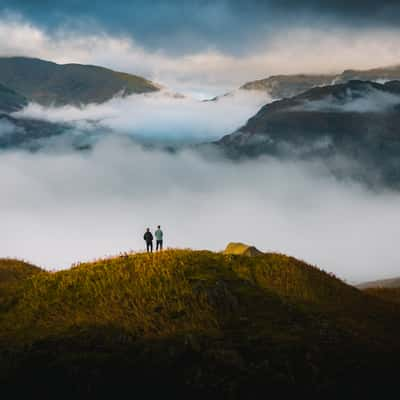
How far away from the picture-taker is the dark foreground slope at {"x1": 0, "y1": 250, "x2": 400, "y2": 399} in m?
23.1

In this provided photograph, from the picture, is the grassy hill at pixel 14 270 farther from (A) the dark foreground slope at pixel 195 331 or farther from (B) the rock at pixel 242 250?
(B) the rock at pixel 242 250

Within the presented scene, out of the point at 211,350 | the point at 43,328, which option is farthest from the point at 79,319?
the point at 211,350

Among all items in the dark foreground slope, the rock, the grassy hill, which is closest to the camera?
the dark foreground slope

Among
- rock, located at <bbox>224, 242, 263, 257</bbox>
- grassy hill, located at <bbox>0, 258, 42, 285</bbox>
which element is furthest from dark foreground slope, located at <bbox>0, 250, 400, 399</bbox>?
rock, located at <bbox>224, 242, 263, 257</bbox>

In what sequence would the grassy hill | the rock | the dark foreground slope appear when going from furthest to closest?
1. the rock
2. the grassy hill
3. the dark foreground slope

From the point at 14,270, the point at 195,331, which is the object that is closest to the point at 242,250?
the point at 14,270

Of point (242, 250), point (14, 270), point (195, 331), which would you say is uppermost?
point (242, 250)

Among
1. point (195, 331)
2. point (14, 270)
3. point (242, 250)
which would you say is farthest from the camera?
point (242, 250)

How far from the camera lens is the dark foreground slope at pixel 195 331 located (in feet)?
75.9

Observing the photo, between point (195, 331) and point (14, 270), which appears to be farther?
point (14, 270)

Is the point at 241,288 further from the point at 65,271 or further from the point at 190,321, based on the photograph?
the point at 65,271

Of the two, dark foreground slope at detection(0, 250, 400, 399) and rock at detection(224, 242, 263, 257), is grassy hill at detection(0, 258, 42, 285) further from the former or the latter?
rock at detection(224, 242, 263, 257)

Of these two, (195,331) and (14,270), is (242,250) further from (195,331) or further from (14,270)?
(195,331)

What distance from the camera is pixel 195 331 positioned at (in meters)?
27.3
